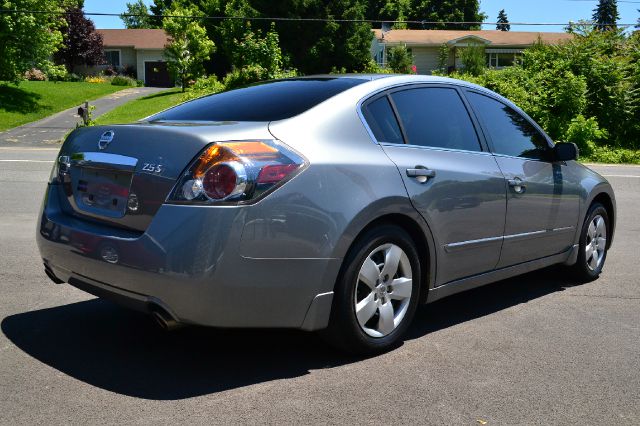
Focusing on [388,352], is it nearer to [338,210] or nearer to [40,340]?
[338,210]

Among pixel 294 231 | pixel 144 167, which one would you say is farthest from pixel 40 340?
pixel 294 231

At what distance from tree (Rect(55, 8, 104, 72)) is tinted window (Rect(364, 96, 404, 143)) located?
56252 millimetres

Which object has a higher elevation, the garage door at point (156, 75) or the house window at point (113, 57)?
the house window at point (113, 57)

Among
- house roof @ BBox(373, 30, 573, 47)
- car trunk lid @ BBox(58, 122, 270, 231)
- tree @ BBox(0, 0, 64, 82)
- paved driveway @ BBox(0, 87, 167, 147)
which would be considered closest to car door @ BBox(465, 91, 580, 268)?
car trunk lid @ BBox(58, 122, 270, 231)

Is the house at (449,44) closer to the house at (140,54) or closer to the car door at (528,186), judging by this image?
the house at (140,54)

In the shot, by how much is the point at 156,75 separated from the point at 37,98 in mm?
26164

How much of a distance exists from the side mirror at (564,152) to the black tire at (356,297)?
1.91m

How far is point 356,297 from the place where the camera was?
3.77 m

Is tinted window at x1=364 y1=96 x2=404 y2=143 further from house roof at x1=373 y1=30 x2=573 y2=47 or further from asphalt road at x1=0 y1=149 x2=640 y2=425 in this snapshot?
house roof at x1=373 y1=30 x2=573 y2=47

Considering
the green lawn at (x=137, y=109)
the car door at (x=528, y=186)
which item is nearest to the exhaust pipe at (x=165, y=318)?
the car door at (x=528, y=186)

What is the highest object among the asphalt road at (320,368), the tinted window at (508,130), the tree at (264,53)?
the tree at (264,53)

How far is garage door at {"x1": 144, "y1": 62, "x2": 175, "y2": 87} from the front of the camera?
208ft

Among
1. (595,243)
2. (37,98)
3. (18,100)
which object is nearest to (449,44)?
(37,98)

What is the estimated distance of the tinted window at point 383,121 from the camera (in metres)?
4.04
